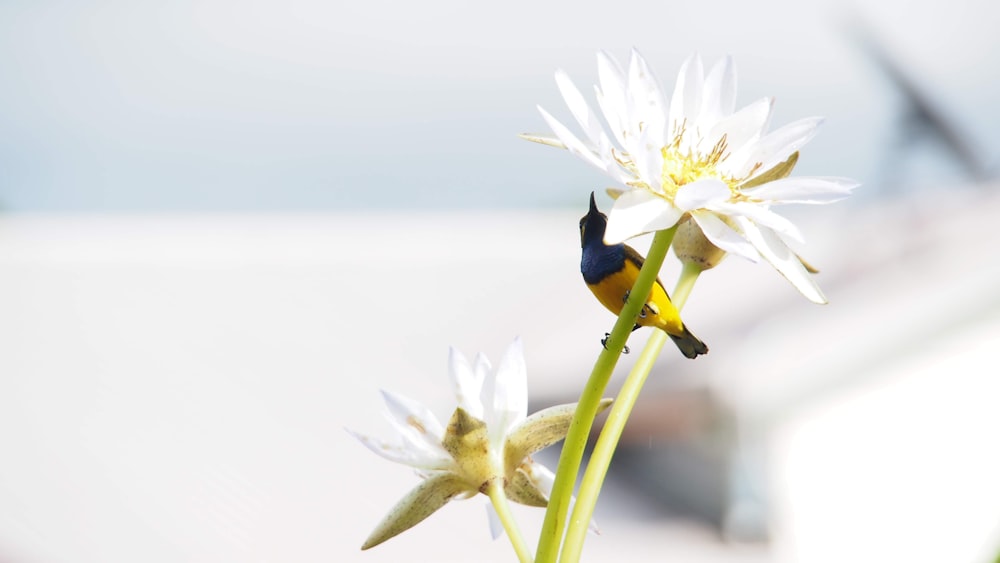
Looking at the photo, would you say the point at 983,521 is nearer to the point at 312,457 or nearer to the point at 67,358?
the point at 312,457

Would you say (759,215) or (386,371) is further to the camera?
(386,371)

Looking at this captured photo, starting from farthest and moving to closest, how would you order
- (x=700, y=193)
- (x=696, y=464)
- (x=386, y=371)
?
(x=386, y=371)
(x=696, y=464)
(x=700, y=193)

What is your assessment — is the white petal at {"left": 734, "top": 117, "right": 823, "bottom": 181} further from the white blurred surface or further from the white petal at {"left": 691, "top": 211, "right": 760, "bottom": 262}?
the white blurred surface

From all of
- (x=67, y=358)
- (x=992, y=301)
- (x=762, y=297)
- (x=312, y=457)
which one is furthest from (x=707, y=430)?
(x=67, y=358)

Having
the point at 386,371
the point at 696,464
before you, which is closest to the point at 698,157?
the point at 696,464

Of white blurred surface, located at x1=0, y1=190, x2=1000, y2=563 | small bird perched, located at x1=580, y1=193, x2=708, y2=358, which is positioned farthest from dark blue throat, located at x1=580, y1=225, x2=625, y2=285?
white blurred surface, located at x1=0, y1=190, x2=1000, y2=563

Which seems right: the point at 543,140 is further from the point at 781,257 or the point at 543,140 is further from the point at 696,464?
the point at 696,464

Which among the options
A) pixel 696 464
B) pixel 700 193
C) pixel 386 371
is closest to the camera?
pixel 700 193
